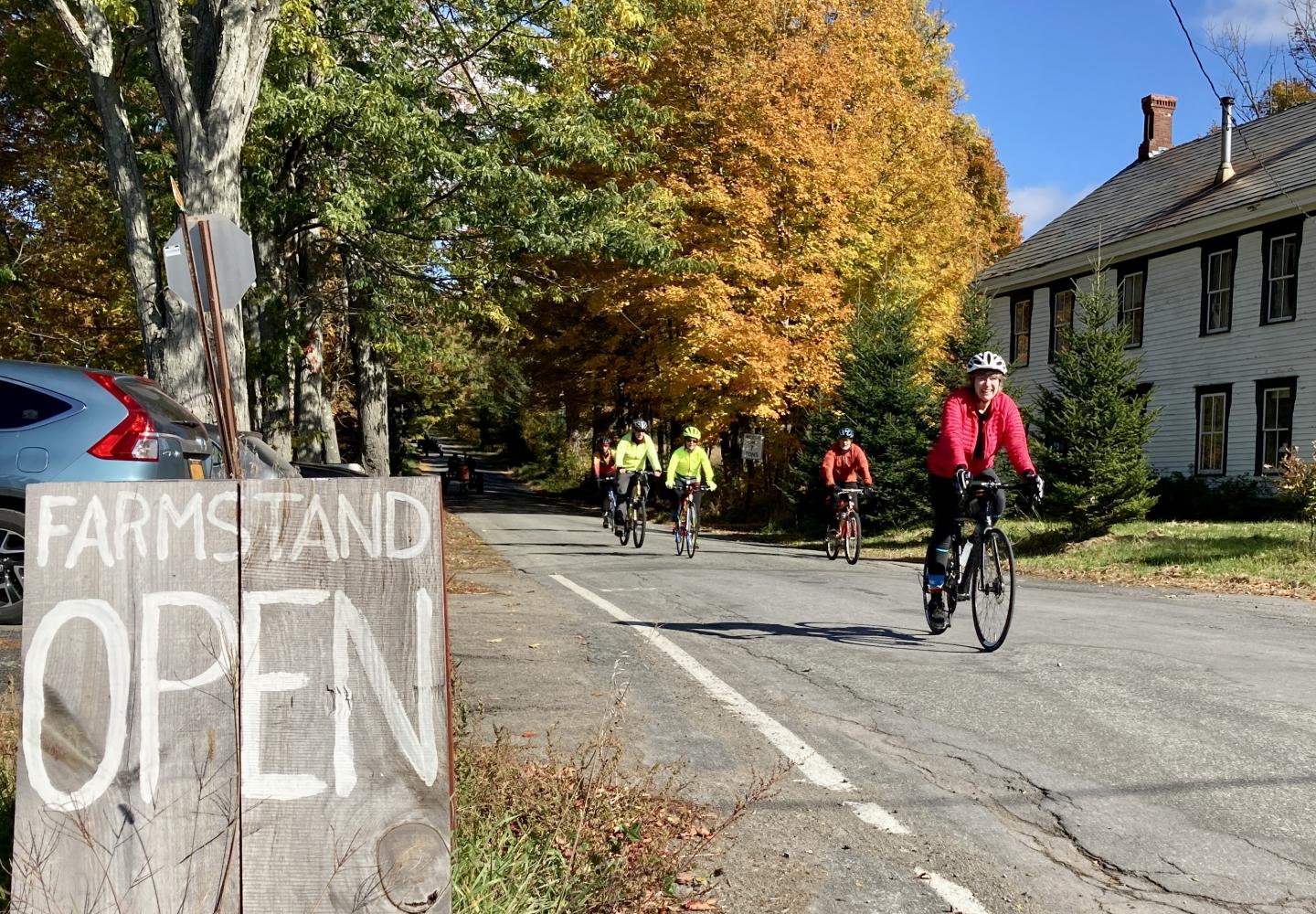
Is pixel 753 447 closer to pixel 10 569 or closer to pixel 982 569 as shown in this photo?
pixel 982 569

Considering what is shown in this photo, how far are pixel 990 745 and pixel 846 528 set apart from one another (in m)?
12.4

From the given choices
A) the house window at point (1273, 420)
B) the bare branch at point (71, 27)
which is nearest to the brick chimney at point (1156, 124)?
the house window at point (1273, 420)

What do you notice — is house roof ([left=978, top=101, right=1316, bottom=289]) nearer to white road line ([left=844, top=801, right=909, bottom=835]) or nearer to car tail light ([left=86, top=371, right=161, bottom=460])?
car tail light ([left=86, top=371, right=161, bottom=460])

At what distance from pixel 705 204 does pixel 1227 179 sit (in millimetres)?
12048

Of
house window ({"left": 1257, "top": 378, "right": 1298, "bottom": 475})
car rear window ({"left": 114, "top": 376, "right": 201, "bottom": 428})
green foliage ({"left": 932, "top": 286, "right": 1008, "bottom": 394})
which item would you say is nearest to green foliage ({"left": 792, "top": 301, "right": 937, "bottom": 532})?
green foliage ({"left": 932, "top": 286, "right": 1008, "bottom": 394})

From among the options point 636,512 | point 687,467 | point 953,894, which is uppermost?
point 687,467

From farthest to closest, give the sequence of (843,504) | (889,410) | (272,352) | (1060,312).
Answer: (1060,312)
(889,410)
(272,352)
(843,504)

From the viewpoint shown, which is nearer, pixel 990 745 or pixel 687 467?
pixel 990 745

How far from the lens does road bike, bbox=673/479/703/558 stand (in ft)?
56.4

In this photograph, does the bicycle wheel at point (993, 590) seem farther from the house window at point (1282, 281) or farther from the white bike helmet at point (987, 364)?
the house window at point (1282, 281)

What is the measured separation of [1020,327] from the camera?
3359 centimetres

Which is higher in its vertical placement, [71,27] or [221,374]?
[71,27]

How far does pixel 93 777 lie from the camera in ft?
9.49

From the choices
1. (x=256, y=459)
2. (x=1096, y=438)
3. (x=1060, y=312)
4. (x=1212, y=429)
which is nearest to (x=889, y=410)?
(x=1096, y=438)
